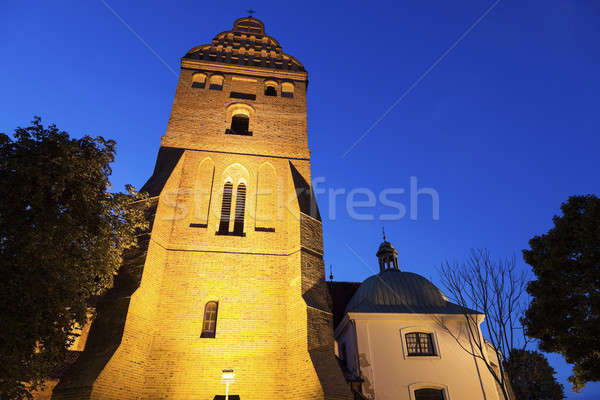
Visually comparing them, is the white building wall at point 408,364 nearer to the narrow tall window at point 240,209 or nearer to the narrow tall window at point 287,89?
the narrow tall window at point 240,209

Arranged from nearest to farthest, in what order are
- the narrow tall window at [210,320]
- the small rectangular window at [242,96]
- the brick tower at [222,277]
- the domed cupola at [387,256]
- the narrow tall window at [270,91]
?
the brick tower at [222,277] → the narrow tall window at [210,320] → the small rectangular window at [242,96] → the narrow tall window at [270,91] → the domed cupola at [387,256]

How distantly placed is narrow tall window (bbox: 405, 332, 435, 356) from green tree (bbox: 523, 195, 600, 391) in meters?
3.88

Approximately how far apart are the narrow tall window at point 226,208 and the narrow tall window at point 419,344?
9.28m

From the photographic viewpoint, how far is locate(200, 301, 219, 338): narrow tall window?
10883 mm

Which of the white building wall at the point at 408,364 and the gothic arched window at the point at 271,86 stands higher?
the gothic arched window at the point at 271,86

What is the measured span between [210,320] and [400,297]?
10.4 m

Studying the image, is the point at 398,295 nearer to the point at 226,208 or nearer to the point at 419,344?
the point at 419,344

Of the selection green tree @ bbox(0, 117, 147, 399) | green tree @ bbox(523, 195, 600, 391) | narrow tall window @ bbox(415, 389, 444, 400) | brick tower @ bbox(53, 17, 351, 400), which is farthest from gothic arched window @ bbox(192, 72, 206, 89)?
green tree @ bbox(523, 195, 600, 391)

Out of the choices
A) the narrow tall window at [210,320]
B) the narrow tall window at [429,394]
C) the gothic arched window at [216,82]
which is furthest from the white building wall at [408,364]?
the gothic arched window at [216,82]

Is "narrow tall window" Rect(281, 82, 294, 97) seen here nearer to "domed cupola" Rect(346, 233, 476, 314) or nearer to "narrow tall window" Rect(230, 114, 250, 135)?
"narrow tall window" Rect(230, 114, 250, 135)

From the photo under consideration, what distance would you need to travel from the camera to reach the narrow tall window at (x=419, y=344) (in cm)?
1570

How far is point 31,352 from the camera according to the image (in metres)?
7.27

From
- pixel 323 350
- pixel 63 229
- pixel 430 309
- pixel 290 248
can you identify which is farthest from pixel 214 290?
pixel 430 309

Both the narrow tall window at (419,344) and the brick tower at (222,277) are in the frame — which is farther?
the narrow tall window at (419,344)
